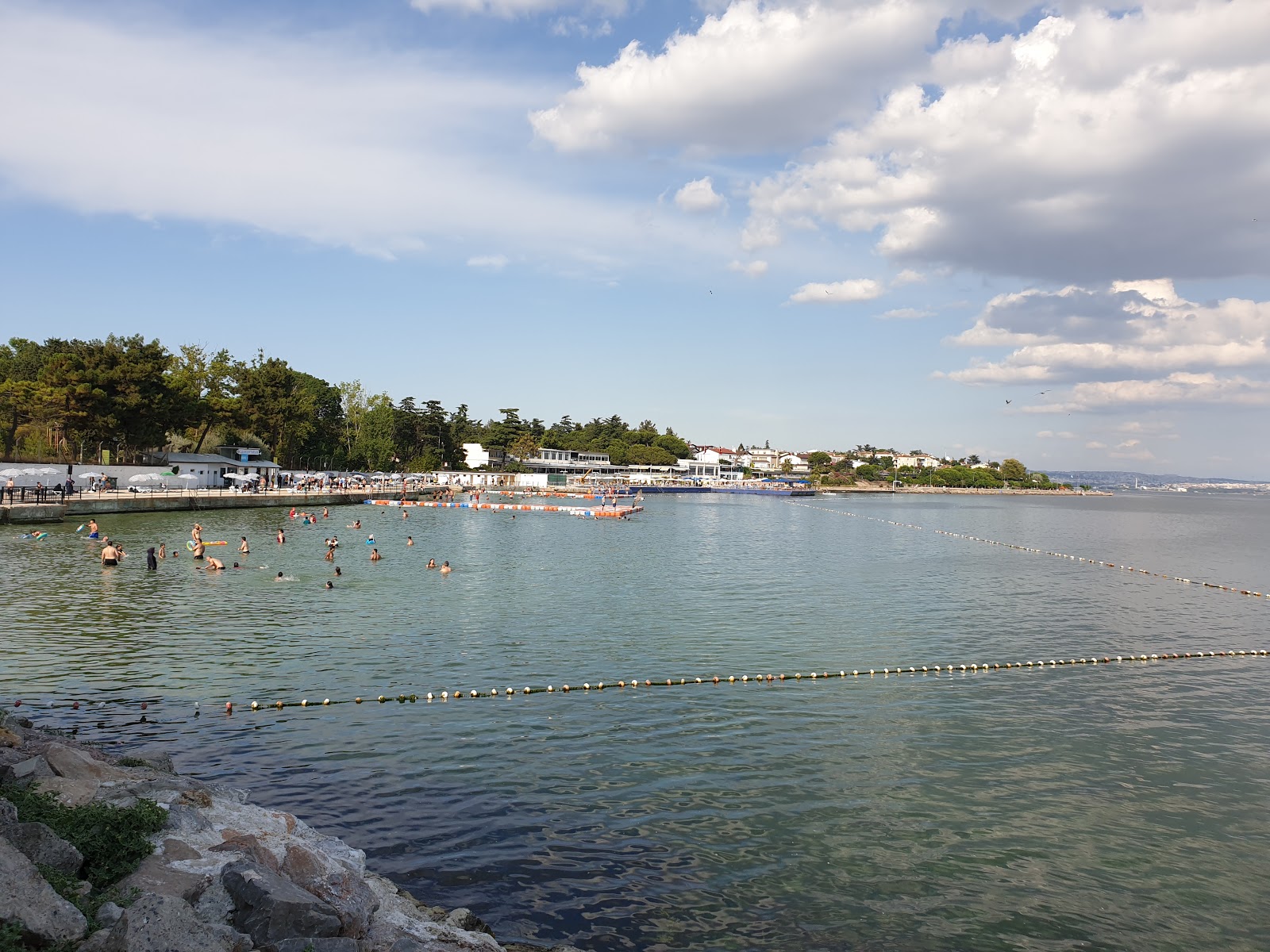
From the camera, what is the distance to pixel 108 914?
7.47 metres

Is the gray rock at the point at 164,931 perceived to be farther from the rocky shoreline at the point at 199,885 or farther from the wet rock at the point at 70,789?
the wet rock at the point at 70,789

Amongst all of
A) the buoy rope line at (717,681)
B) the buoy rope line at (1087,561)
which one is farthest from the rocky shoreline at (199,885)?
the buoy rope line at (1087,561)

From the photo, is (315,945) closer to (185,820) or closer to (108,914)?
(108,914)

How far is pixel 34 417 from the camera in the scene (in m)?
80.9

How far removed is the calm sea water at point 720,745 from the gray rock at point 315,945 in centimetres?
319

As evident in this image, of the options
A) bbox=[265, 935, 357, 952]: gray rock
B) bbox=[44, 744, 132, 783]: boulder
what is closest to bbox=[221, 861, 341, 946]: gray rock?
bbox=[265, 935, 357, 952]: gray rock

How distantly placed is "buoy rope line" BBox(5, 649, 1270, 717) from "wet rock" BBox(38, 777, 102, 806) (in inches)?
343

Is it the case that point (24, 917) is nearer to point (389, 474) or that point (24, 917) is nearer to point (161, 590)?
point (161, 590)

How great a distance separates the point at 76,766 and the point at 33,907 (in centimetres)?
496

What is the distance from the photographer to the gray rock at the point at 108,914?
7.37 metres

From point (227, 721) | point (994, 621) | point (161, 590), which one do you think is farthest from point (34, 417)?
point (994, 621)

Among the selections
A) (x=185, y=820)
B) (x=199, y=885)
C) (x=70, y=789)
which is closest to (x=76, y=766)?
(x=70, y=789)

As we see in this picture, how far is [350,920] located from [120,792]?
4.01 meters

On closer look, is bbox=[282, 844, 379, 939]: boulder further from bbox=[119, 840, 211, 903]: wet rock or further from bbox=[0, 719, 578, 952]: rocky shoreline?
bbox=[119, 840, 211, 903]: wet rock
